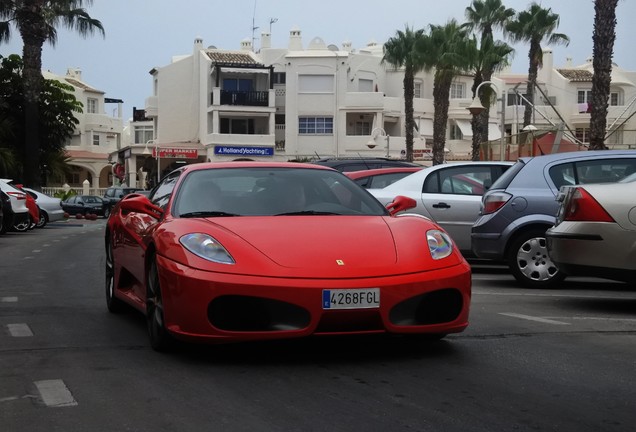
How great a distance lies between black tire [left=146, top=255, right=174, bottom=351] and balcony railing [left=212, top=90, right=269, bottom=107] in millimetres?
61337

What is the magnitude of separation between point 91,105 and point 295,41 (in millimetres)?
30897

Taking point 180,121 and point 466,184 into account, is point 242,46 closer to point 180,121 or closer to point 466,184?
point 180,121

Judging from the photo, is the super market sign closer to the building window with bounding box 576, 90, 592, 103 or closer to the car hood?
the building window with bounding box 576, 90, 592, 103

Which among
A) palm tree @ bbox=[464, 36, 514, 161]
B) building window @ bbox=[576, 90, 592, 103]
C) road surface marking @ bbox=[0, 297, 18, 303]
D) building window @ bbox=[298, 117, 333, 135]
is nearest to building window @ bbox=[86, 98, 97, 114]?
building window @ bbox=[298, 117, 333, 135]

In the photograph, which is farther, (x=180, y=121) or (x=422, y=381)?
(x=180, y=121)

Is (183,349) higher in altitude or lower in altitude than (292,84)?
lower

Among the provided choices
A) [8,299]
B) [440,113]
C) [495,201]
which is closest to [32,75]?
[440,113]

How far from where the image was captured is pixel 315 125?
224 feet

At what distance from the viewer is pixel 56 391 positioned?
5469mm

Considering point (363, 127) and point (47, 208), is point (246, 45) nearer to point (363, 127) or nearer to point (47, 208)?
point (363, 127)

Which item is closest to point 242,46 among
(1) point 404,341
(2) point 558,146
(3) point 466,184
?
(2) point 558,146

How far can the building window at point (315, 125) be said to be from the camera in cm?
6806

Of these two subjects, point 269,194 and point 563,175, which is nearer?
point 269,194

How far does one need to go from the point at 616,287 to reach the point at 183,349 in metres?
6.68
